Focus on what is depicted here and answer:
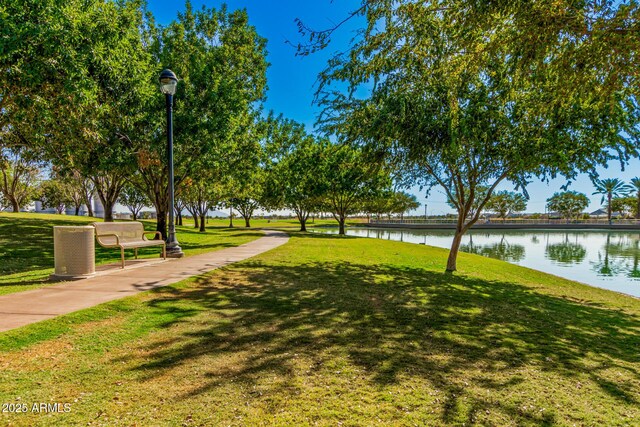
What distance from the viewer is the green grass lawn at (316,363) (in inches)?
115

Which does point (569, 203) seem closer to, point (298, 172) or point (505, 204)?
point (505, 204)

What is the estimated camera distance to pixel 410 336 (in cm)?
497

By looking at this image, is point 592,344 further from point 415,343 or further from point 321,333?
point 321,333

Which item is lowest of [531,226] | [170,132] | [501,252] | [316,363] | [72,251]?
[501,252]

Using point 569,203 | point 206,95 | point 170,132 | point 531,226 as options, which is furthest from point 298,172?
point 569,203

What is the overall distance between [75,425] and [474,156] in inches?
478

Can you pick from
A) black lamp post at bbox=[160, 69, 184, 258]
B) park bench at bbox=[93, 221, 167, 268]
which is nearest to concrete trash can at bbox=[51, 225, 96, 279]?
park bench at bbox=[93, 221, 167, 268]

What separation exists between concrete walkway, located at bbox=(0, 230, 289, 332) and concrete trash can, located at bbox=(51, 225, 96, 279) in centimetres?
37

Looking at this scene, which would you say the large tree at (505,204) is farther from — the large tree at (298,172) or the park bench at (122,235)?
the park bench at (122,235)

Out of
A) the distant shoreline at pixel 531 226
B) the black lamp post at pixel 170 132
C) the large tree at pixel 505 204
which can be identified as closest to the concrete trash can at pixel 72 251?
the black lamp post at pixel 170 132

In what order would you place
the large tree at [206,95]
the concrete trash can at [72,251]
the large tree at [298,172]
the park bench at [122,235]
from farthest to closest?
the large tree at [298,172] < the large tree at [206,95] < the park bench at [122,235] < the concrete trash can at [72,251]

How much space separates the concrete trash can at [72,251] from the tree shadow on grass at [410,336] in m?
2.20

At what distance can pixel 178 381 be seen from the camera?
3.29m

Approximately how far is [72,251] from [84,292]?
1.54 metres
